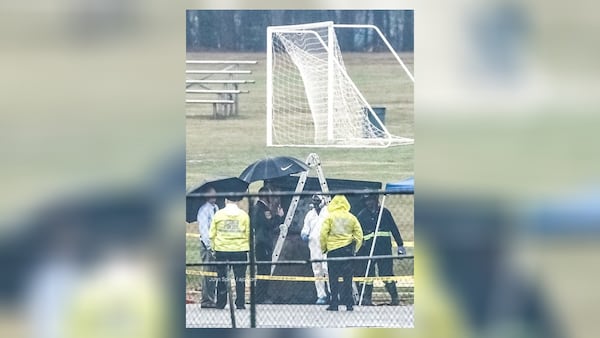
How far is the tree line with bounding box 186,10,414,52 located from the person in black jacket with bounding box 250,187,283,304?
756 millimetres

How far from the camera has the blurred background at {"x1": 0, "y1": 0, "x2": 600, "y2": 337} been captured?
4117 mm

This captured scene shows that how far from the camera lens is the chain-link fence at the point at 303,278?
13.7 ft

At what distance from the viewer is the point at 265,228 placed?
4219 mm

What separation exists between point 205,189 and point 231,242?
0.30 metres

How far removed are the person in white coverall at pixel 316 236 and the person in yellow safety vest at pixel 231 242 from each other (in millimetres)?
300

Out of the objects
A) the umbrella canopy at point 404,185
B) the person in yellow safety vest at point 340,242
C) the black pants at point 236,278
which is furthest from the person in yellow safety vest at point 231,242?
the umbrella canopy at point 404,185

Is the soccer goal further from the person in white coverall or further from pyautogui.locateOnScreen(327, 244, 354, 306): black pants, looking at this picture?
pyautogui.locateOnScreen(327, 244, 354, 306): black pants
